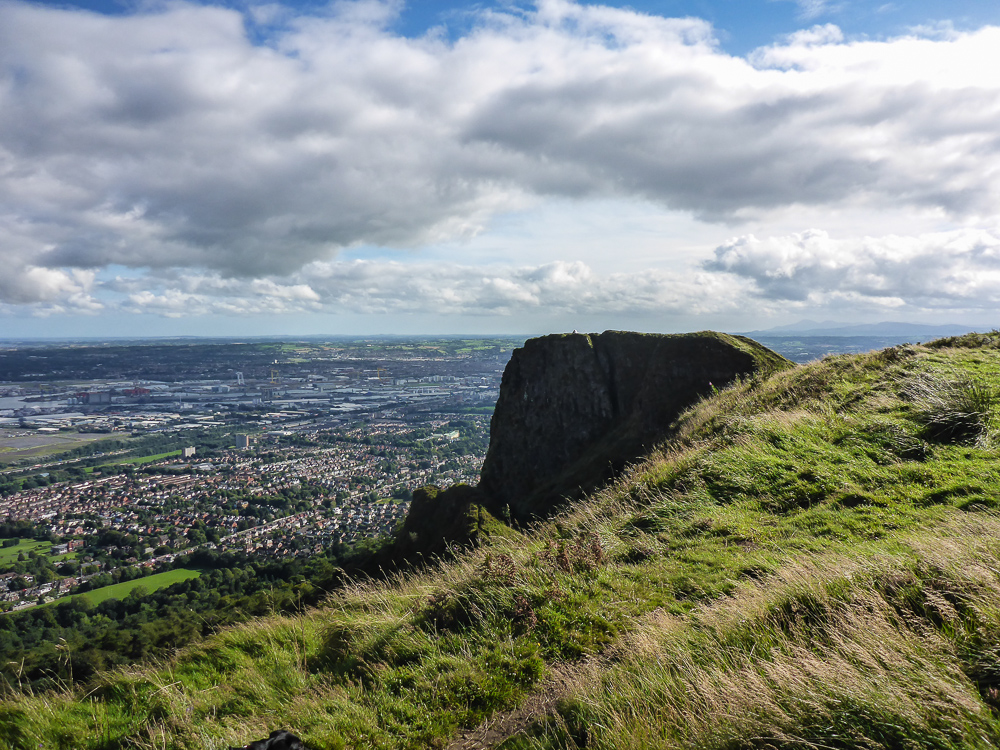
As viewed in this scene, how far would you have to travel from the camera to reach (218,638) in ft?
23.2

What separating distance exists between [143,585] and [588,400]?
113ft

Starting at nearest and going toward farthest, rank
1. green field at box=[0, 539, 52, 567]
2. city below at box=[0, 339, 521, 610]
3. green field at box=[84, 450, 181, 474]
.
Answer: green field at box=[0, 539, 52, 567]
city below at box=[0, 339, 521, 610]
green field at box=[84, 450, 181, 474]

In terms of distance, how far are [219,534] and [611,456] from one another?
41888mm

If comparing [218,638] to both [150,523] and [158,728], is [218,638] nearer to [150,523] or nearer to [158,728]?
[158,728]

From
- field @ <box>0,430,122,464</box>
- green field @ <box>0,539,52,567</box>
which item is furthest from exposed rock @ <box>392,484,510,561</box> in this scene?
field @ <box>0,430,122,464</box>

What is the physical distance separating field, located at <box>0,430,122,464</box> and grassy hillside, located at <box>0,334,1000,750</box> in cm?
11077

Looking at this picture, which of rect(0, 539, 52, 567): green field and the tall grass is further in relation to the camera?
rect(0, 539, 52, 567): green field

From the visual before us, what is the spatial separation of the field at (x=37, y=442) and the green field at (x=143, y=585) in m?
72.4

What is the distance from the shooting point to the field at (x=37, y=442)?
86.3 metres

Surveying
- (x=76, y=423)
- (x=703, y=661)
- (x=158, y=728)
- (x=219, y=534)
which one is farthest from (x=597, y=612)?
(x=76, y=423)

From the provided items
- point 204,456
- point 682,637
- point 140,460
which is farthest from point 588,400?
point 140,460

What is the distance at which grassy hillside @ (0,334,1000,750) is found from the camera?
2994 mm

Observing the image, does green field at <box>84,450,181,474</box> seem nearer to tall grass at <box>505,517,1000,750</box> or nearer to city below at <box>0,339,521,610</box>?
city below at <box>0,339,521,610</box>

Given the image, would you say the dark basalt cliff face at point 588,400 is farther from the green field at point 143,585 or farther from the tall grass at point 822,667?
the green field at point 143,585
